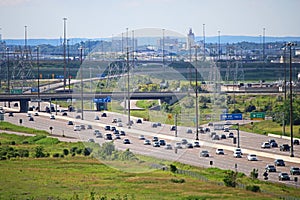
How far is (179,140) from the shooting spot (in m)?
53.3

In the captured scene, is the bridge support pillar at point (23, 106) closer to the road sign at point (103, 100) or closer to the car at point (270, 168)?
the road sign at point (103, 100)

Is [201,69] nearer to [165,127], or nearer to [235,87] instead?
[235,87]

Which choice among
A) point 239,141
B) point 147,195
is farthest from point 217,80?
point 147,195

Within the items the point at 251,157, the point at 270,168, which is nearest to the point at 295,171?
the point at 270,168

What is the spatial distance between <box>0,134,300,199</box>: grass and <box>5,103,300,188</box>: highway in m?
2.08

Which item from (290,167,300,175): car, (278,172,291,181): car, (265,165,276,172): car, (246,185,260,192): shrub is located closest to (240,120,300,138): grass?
(265,165,276,172): car

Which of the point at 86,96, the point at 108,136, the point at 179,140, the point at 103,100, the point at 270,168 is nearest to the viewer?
the point at 270,168

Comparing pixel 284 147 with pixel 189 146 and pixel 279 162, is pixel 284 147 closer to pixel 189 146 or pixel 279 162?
pixel 189 146

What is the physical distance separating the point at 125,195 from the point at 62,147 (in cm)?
1963

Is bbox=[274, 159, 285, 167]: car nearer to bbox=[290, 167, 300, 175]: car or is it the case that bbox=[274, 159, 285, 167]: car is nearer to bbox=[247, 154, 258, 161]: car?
bbox=[247, 154, 258, 161]: car

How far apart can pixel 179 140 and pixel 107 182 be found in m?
17.7

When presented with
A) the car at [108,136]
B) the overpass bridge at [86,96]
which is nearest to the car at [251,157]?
the car at [108,136]

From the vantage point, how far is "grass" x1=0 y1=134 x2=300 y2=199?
3188 centimetres

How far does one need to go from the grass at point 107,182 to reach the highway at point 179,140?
2.08 meters
